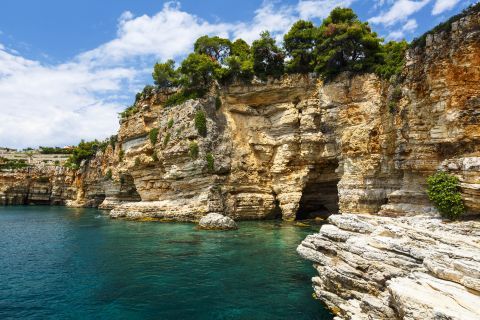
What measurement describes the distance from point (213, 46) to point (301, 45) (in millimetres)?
13140

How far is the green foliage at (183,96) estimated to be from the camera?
3850 cm

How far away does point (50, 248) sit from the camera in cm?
2233

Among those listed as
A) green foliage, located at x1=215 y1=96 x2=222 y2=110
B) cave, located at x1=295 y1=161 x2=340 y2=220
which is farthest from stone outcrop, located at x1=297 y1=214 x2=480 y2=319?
green foliage, located at x1=215 y1=96 x2=222 y2=110

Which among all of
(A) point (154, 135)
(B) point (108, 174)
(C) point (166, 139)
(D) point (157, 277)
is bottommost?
(D) point (157, 277)

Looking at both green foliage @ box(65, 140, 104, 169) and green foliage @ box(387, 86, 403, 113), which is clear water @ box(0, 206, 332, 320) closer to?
green foliage @ box(387, 86, 403, 113)

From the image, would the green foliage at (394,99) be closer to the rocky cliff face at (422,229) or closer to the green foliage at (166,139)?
the rocky cliff face at (422,229)

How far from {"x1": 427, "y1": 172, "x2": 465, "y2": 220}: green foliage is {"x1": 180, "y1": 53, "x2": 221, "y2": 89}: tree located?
86.3 feet

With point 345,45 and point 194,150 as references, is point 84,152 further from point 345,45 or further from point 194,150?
point 345,45

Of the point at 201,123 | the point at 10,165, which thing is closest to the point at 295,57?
the point at 201,123

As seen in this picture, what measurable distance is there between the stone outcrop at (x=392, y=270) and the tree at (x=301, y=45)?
25.1 meters

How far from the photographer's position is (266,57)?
120 feet

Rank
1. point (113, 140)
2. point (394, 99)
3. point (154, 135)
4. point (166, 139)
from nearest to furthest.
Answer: point (394, 99)
point (166, 139)
point (154, 135)
point (113, 140)

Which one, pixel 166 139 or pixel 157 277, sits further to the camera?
pixel 166 139

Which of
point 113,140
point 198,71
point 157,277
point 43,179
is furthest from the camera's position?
point 43,179
